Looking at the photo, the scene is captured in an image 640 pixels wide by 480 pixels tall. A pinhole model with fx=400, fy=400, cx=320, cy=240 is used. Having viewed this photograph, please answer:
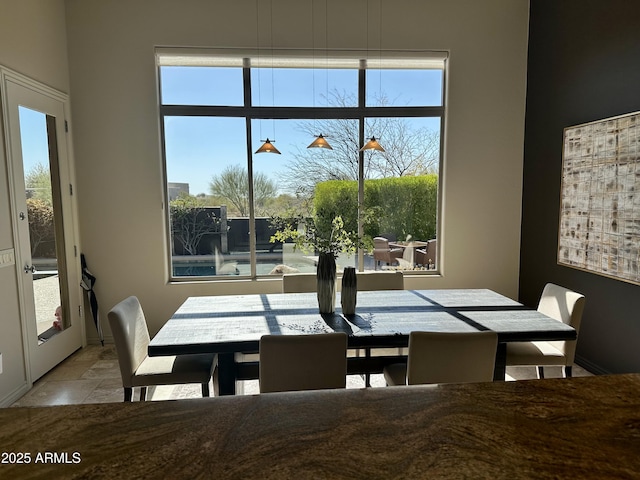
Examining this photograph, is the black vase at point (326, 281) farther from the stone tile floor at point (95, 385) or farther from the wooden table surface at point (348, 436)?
the wooden table surface at point (348, 436)

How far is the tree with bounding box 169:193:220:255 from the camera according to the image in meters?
4.33

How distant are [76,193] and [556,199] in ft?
15.6

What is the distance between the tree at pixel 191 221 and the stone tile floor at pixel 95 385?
1.37 m

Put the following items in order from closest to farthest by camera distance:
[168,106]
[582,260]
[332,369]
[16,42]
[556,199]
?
[332,369], [16,42], [582,260], [556,199], [168,106]

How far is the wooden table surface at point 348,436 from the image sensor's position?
72 cm

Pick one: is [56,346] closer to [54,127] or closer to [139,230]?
[139,230]

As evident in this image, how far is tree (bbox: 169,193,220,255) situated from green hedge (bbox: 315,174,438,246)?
1.20 m

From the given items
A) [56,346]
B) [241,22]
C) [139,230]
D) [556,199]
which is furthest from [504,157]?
[56,346]

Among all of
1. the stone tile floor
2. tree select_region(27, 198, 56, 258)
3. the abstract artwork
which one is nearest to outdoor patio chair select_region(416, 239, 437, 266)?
the abstract artwork

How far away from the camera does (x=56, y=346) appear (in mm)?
3662

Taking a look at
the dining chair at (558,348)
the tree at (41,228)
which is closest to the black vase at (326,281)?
the dining chair at (558,348)

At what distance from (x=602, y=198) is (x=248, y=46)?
3.55m

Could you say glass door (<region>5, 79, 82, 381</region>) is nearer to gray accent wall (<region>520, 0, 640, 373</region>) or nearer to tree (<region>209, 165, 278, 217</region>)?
tree (<region>209, 165, 278, 217</region>)

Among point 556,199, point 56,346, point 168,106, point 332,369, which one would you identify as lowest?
point 56,346
